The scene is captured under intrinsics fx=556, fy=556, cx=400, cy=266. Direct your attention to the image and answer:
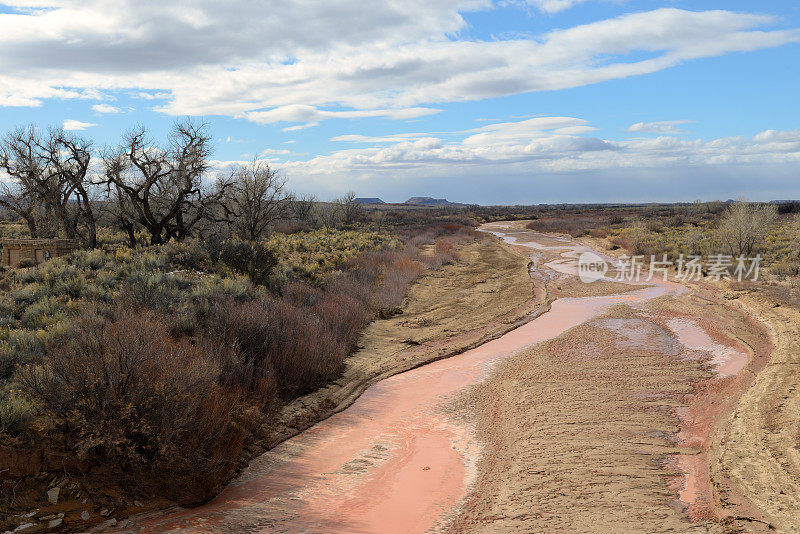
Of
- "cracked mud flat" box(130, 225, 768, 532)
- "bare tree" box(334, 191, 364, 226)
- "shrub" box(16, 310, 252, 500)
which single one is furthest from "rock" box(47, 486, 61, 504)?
"bare tree" box(334, 191, 364, 226)

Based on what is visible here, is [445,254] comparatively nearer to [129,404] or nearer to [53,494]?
[129,404]

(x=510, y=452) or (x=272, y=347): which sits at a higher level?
(x=272, y=347)

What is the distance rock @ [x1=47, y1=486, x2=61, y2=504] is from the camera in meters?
5.70

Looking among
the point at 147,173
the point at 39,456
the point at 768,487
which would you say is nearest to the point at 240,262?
the point at 147,173

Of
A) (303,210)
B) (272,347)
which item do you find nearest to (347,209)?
(303,210)

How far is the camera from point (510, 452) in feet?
27.1

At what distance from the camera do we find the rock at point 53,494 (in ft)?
18.7

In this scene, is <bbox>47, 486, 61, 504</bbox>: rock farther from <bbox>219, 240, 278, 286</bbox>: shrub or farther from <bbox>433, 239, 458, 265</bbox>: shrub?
<bbox>433, 239, 458, 265</bbox>: shrub

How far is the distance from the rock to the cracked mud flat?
0.91 meters

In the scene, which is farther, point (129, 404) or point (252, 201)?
point (252, 201)

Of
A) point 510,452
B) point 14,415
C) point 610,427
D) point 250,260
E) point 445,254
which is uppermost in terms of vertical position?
point 250,260

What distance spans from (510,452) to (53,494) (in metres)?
5.82

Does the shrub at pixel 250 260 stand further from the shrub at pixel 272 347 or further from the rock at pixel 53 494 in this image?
the rock at pixel 53 494

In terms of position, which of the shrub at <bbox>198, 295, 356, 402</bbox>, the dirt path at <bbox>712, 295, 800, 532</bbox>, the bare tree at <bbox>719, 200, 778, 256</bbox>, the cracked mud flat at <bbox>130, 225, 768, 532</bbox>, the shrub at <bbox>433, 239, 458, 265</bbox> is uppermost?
the bare tree at <bbox>719, 200, 778, 256</bbox>
